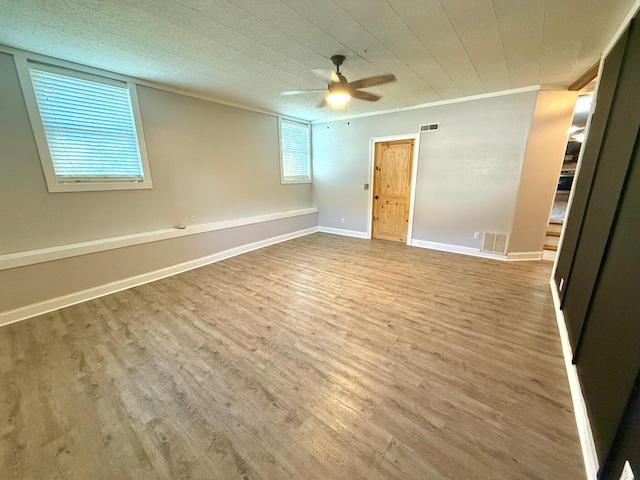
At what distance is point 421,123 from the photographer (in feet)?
14.8

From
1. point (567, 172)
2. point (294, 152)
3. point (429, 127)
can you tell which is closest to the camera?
point (429, 127)

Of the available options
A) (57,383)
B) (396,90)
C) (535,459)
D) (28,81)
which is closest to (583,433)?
(535,459)

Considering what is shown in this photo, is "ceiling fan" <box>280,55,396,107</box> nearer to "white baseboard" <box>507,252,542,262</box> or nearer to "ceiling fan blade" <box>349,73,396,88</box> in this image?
"ceiling fan blade" <box>349,73,396,88</box>

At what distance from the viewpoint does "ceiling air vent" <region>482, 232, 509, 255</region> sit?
4129 mm

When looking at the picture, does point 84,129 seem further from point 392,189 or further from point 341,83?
point 392,189

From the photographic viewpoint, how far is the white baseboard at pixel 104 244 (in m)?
2.54

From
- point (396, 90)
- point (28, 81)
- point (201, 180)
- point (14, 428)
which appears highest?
point (396, 90)

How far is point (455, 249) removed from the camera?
15.1 feet

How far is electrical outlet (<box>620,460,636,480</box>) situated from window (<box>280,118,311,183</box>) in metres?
5.46

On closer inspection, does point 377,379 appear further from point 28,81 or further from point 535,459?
point 28,81

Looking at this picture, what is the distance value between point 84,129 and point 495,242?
6.09m

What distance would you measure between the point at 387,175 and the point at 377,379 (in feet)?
14.2

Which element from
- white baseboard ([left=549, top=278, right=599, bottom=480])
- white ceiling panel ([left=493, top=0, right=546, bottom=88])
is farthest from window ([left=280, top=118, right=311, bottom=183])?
white baseboard ([left=549, top=278, right=599, bottom=480])

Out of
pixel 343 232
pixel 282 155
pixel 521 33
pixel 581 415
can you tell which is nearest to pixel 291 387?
pixel 581 415
